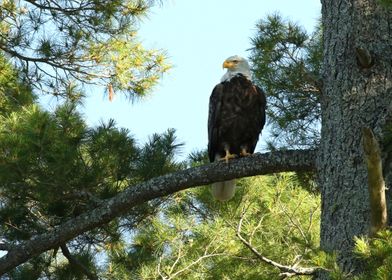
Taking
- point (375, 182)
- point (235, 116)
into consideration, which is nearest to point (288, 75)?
point (235, 116)

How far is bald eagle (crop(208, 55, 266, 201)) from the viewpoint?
527 centimetres

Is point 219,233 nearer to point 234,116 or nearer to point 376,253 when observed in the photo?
point 234,116

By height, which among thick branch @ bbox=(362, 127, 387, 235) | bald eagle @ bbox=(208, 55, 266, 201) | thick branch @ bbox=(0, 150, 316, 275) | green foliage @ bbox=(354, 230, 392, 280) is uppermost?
bald eagle @ bbox=(208, 55, 266, 201)

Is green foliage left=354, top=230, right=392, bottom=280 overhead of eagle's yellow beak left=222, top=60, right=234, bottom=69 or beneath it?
beneath

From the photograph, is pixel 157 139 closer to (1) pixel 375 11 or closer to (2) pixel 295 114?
(2) pixel 295 114

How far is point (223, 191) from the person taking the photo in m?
5.08

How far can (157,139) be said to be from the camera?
5027mm

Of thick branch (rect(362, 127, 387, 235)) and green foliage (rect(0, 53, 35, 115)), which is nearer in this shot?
thick branch (rect(362, 127, 387, 235))

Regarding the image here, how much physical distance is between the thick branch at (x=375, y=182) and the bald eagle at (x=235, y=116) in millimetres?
2277

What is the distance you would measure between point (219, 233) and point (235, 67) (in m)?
1.40

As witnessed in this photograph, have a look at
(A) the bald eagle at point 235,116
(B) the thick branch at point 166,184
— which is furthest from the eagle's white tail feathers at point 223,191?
(B) the thick branch at point 166,184

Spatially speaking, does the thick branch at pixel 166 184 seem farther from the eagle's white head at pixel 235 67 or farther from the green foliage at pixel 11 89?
the green foliage at pixel 11 89

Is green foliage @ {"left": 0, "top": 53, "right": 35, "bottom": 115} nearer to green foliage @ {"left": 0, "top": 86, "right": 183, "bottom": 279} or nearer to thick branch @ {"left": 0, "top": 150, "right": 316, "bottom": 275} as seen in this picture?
green foliage @ {"left": 0, "top": 86, "right": 183, "bottom": 279}

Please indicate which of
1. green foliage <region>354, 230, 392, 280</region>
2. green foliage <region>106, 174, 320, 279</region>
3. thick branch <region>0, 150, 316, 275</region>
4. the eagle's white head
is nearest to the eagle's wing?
the eagle's white head
